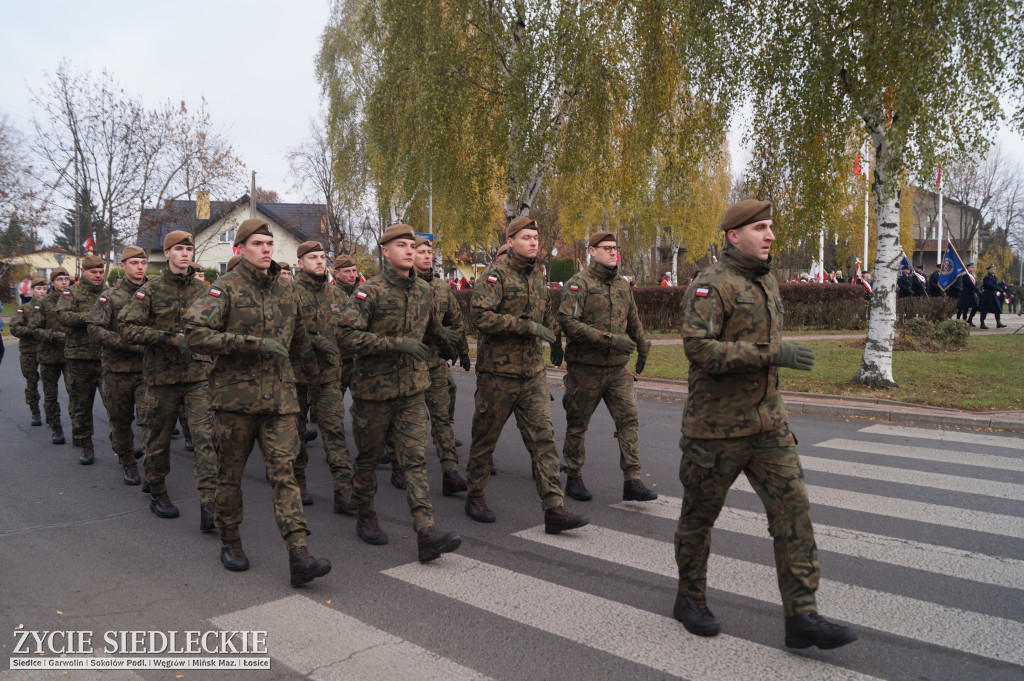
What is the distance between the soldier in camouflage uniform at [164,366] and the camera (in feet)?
20.5

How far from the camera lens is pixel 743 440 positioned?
12.7ft

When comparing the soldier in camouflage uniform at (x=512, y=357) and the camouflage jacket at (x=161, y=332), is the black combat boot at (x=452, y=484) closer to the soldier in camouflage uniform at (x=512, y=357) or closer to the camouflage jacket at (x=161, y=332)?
the soldier in camouflage uniform at (x=512, y=357)

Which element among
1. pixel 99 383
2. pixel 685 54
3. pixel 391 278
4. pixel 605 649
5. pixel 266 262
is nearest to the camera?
pixel 605 649

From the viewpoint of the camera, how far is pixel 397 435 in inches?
213

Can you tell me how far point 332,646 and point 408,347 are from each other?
2006 mm

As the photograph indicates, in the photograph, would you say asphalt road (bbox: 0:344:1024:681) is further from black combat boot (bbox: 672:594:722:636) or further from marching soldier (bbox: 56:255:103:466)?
marching soldier (bbox: 56:255:103:466)

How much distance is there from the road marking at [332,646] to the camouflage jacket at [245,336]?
1.24 metres

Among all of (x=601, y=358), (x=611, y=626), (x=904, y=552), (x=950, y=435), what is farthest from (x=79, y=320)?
(x=950, y=435)

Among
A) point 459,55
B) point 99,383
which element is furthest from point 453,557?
point 459,55

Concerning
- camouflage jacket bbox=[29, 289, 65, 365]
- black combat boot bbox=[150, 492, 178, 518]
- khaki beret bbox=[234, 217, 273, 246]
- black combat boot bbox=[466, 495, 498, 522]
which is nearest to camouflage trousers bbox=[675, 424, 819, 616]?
black combat boot bbox=[466, 495, 498, 522]

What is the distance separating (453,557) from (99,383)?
5.62 m

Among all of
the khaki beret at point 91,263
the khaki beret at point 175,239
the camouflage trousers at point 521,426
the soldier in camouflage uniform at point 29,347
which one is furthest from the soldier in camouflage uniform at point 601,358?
the soldier in camouflage uniform at point 29,347

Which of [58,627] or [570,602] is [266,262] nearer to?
[58,627]

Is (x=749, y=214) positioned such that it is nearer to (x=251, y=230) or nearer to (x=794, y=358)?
(x=794, y=358)
